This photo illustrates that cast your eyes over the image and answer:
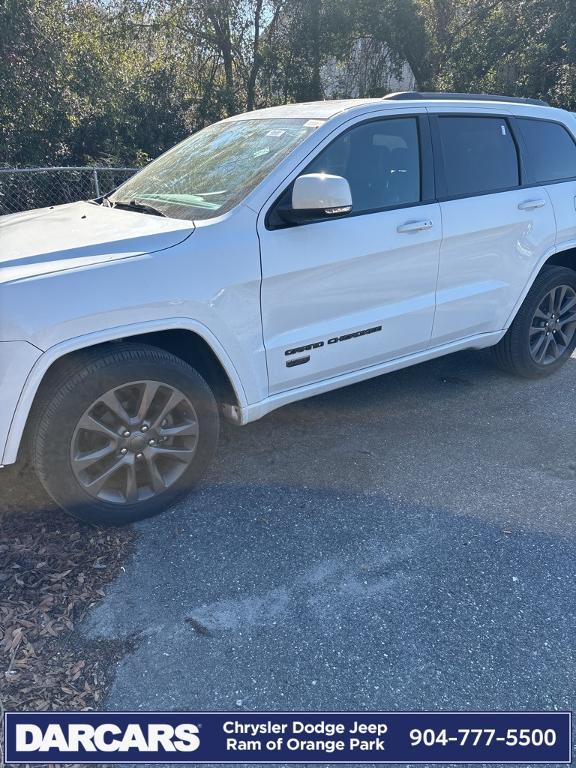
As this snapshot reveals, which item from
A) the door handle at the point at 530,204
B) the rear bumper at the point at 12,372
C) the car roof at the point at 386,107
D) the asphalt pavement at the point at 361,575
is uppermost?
the car roof at the point at 386,107

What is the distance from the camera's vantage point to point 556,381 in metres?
4.80

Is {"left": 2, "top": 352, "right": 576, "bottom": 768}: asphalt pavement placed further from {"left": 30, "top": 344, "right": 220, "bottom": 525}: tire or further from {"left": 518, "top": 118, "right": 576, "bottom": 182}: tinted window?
{"left": 518, "top": 118, "right": 576, "bottom": 182}: tinted window

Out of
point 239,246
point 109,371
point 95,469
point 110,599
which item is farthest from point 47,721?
point 239,246

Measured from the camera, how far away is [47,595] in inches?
104

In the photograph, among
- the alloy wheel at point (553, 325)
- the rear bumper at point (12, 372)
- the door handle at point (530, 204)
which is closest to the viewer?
the rear bumper at point (12, 372)

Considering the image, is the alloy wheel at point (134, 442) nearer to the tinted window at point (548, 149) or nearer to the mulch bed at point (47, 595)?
the mulch bed at point (47, 595)

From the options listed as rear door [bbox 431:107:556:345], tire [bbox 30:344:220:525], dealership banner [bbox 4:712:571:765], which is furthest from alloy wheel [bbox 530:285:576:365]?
dealership banner [bbox 4:712:571:765]

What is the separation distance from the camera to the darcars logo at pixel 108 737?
2.07 metres

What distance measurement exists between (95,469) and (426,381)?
2727 mm

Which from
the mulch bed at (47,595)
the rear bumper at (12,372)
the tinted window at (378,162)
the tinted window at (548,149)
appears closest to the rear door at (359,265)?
the tinted window at (378,162)

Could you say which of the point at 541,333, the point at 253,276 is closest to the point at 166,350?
the point at 253,276

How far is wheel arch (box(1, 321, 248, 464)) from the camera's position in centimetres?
258

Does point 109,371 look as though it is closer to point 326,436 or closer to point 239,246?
point 239,246

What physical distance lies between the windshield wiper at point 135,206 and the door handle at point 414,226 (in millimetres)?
1325
